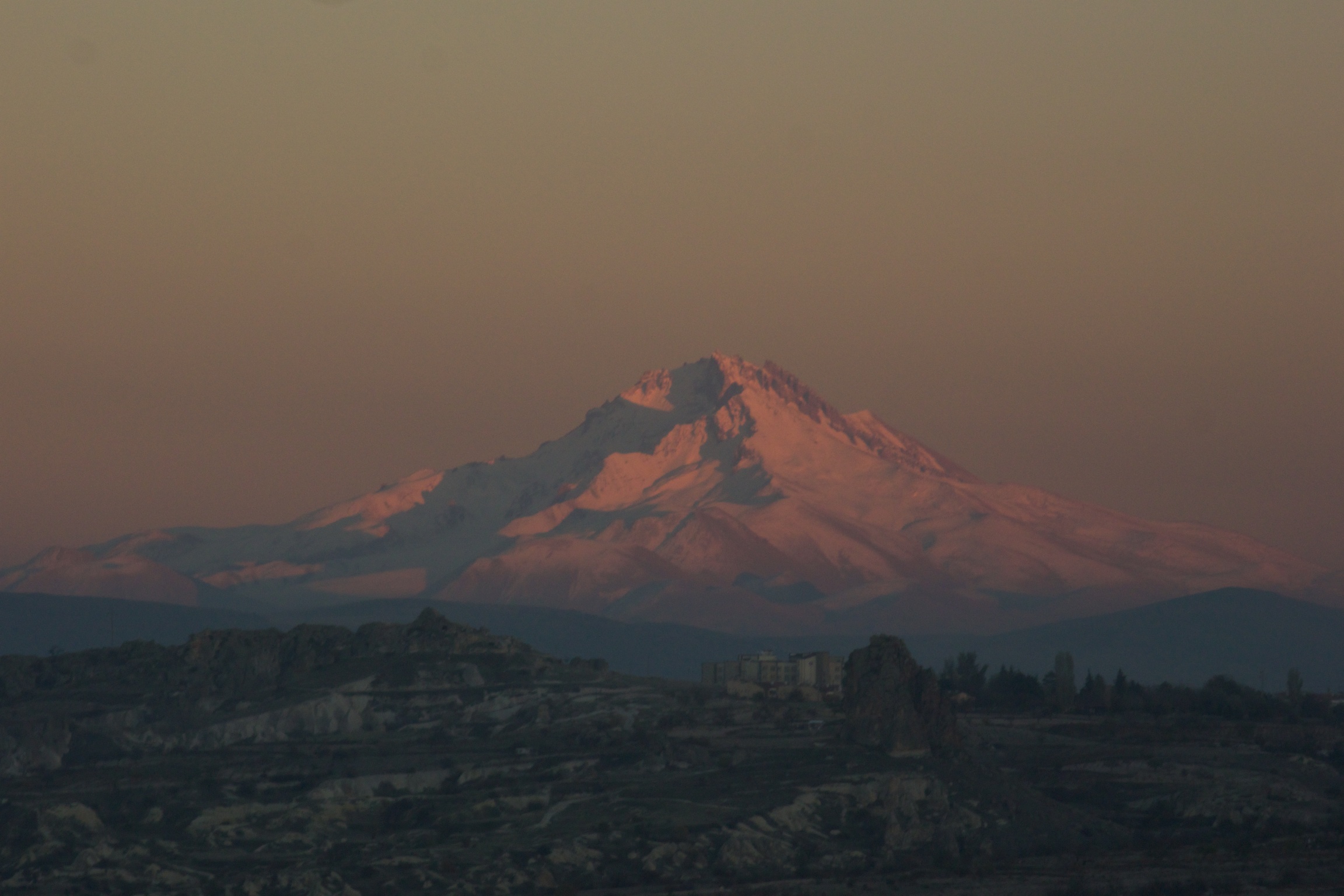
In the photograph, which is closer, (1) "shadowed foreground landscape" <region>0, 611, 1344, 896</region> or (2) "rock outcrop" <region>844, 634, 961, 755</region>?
(1) "shadowed foreground landscape" <region>0, 611, 1344, 896</region>

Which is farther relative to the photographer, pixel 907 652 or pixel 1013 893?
pixel 907 652

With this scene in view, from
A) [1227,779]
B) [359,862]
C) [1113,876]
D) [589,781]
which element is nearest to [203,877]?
[359,862]

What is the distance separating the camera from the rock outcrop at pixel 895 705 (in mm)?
175750

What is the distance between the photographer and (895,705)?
584 feet

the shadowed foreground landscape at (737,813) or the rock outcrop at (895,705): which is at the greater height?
the rock outcrop at (895,705)

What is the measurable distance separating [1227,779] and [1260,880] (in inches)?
1364

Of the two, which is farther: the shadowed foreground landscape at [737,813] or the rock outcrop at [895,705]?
the rock outcrop at [895,705]

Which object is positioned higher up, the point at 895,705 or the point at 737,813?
the point at 895,705

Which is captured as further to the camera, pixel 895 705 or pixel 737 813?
pixel 895 705

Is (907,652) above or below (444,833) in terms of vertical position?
above

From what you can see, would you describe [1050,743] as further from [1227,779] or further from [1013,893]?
[1013,893]

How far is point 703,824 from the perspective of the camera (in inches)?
6235

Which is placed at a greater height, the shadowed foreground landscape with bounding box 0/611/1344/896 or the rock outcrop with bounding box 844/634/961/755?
the rock outcrop with bounding box 844/634/961/755

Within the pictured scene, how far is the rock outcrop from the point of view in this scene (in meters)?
176
